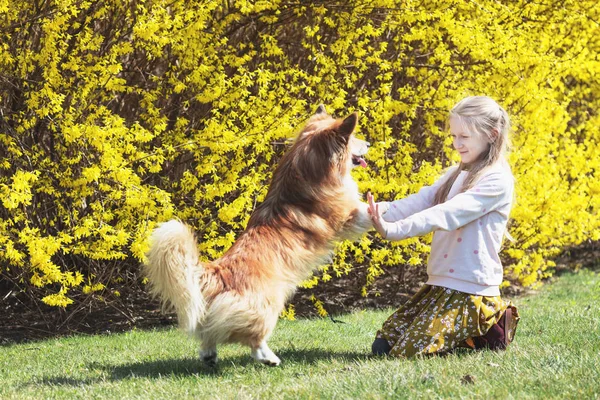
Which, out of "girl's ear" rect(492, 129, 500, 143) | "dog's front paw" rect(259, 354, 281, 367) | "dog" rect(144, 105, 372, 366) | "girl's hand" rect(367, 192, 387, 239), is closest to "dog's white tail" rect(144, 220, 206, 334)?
"dog" rect(144, 105, 372, 366)

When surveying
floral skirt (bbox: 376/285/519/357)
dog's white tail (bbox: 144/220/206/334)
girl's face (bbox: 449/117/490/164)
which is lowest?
floral skirt (bbox: 376/285/519/357)

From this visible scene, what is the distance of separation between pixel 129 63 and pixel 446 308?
11.5ft

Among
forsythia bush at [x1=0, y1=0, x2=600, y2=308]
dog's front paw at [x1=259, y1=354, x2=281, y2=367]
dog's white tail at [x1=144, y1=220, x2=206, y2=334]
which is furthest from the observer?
forsythia bush at [x1=0, y1=0, x2=600, y2=308]

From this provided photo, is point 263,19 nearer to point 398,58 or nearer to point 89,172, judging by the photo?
point 398,58

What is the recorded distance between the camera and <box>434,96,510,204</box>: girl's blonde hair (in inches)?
155

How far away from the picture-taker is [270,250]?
12.5ft

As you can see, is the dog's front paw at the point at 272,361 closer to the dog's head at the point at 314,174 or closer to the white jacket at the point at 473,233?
the dog's head at the point at 314,174

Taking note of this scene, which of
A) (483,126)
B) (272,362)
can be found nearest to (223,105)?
(483,126)

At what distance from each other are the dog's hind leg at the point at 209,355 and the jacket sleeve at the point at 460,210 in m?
1.01

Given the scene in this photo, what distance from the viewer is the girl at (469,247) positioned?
12.5 ft

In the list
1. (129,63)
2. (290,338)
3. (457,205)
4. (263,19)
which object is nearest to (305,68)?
(263,19)

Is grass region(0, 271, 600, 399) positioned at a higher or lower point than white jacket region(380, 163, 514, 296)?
lower

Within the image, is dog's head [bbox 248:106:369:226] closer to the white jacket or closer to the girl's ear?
the white jacket

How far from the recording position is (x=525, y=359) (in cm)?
363
